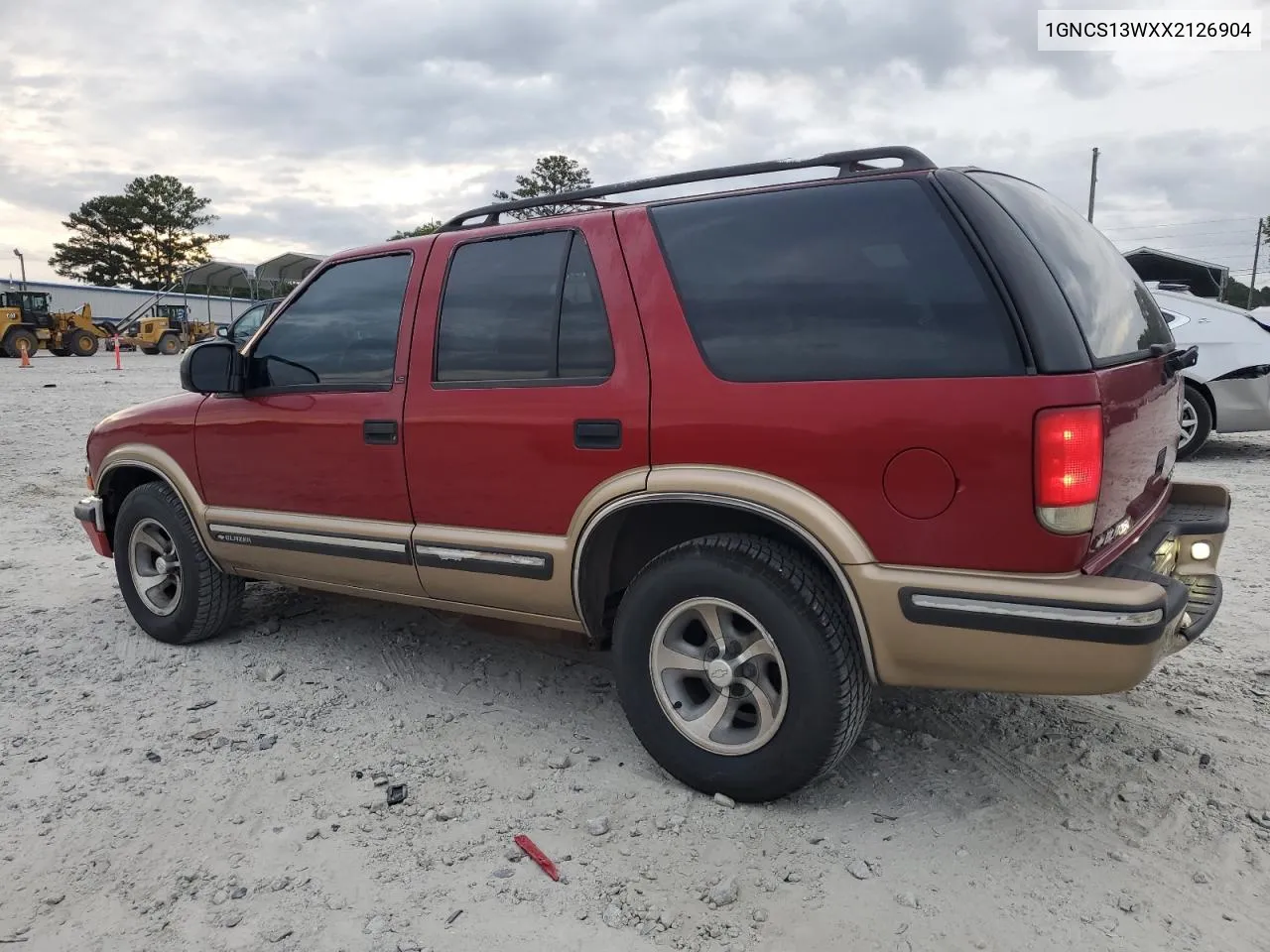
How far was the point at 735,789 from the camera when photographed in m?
2.72

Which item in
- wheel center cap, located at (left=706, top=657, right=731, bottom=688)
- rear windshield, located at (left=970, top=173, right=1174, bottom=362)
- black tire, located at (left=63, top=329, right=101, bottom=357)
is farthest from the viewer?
black tire, located at (left=63, top=329, right=101, bottom=357)

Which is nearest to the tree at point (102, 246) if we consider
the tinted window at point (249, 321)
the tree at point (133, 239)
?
the tree at point (133, 239)

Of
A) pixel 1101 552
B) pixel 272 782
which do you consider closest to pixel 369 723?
pixel 272 782

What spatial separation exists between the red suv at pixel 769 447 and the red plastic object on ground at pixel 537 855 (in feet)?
1.66

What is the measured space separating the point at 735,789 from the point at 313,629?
263 cm

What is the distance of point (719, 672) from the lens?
8.86 feet

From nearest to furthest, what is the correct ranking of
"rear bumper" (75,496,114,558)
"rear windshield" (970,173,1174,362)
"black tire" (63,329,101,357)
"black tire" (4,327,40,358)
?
"rear windshield" (970,173,1174,362) → "rear bumper" (75,496,114,558) → "black tire" (4,327,40,358) → "black tire" (63,329,101,357)

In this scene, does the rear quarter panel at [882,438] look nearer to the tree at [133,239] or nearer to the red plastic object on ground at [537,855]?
the red plastic object on ground at [537,855]

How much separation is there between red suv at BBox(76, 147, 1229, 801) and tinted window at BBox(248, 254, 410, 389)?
2cm

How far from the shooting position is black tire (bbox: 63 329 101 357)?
29891mm

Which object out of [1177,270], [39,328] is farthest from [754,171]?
[39,328]

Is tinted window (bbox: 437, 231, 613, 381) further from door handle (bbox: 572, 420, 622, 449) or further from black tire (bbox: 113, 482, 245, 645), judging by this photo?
black tire (bbox: 113, 482, 245, 645)

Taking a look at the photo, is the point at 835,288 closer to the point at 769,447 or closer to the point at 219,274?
the point at 769,447

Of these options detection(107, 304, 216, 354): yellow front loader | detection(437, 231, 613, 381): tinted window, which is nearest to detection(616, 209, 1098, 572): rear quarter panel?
detection(437, 231, 613, 381): tinted window
